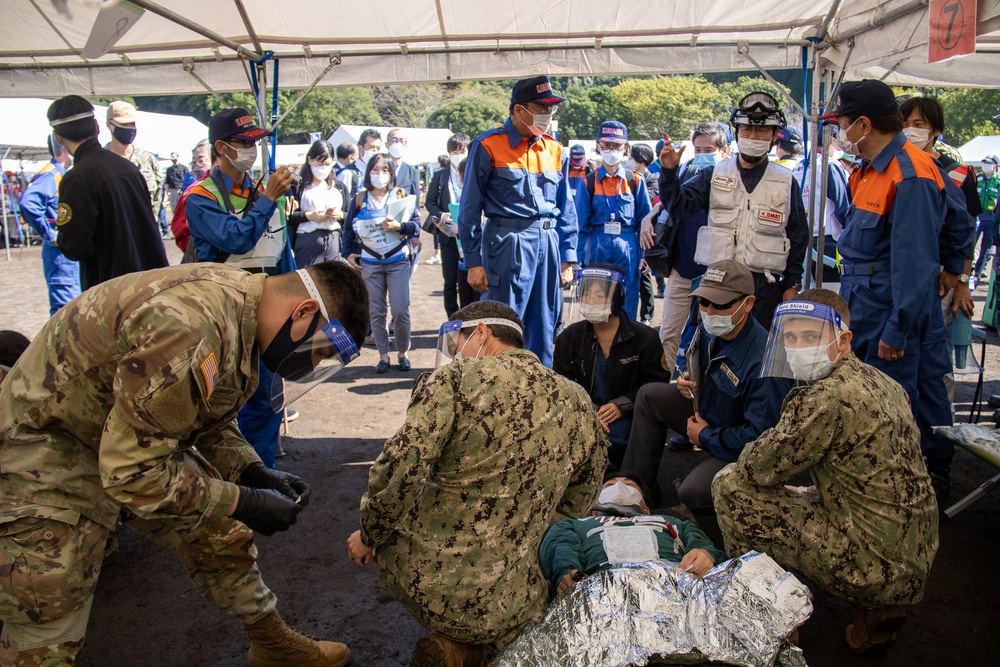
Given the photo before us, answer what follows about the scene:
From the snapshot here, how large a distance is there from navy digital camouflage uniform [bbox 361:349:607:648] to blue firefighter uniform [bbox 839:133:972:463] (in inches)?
90.4

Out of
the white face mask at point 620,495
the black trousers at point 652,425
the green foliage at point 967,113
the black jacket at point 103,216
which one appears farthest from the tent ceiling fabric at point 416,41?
the green foliage at point 967,113

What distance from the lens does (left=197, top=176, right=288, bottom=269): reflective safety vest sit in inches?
169

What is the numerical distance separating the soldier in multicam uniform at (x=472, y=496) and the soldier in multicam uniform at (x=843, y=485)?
0.83 meters

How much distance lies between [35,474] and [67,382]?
278 millimetres

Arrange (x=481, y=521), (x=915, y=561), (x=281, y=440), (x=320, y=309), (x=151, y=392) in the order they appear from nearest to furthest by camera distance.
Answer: (x=151, y=392) < (x=320, y=309) < (x=481, y=521) < (x=915, y=561) < (x=281, y=440)

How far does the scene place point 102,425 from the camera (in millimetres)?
2135

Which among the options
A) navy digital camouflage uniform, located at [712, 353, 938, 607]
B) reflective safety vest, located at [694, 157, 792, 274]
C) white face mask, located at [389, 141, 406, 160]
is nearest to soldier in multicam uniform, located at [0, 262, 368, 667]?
navy digital camouflage uniform, located at [712, 353, 938, 607]

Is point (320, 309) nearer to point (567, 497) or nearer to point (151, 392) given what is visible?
point (151, 392)

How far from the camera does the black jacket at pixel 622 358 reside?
4.37 m

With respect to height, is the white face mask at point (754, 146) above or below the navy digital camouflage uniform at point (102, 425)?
above

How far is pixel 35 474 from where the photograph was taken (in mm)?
2082

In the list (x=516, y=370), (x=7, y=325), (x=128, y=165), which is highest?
(x=128, y=165)

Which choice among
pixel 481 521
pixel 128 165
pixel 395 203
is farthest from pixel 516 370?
pixel 395 203

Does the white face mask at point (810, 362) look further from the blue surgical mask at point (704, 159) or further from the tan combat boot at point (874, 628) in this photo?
the blue surgical mask at point (704, 159)
